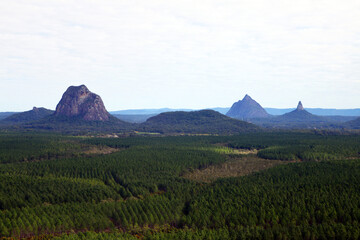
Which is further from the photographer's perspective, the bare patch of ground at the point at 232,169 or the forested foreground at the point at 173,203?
the bare patch of ground at the point at 232,169

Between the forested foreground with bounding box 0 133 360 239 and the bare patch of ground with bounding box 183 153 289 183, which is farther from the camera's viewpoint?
the bare patch of ground with bounding box 183 153 289 183

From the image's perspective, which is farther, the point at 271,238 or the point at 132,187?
the point at 132,187

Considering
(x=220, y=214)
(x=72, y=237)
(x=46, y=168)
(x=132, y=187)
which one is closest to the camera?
(x=72, y=237)

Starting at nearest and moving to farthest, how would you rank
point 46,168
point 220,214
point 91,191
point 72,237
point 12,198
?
point 72,237, point 220,214, point 12,198, point 91,191, point 46,168

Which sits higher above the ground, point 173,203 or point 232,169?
point 232,169

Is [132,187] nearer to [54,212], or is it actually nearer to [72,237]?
[54,212]

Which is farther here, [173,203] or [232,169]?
[232,169]

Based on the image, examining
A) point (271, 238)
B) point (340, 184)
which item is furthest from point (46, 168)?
point (340, 184)
